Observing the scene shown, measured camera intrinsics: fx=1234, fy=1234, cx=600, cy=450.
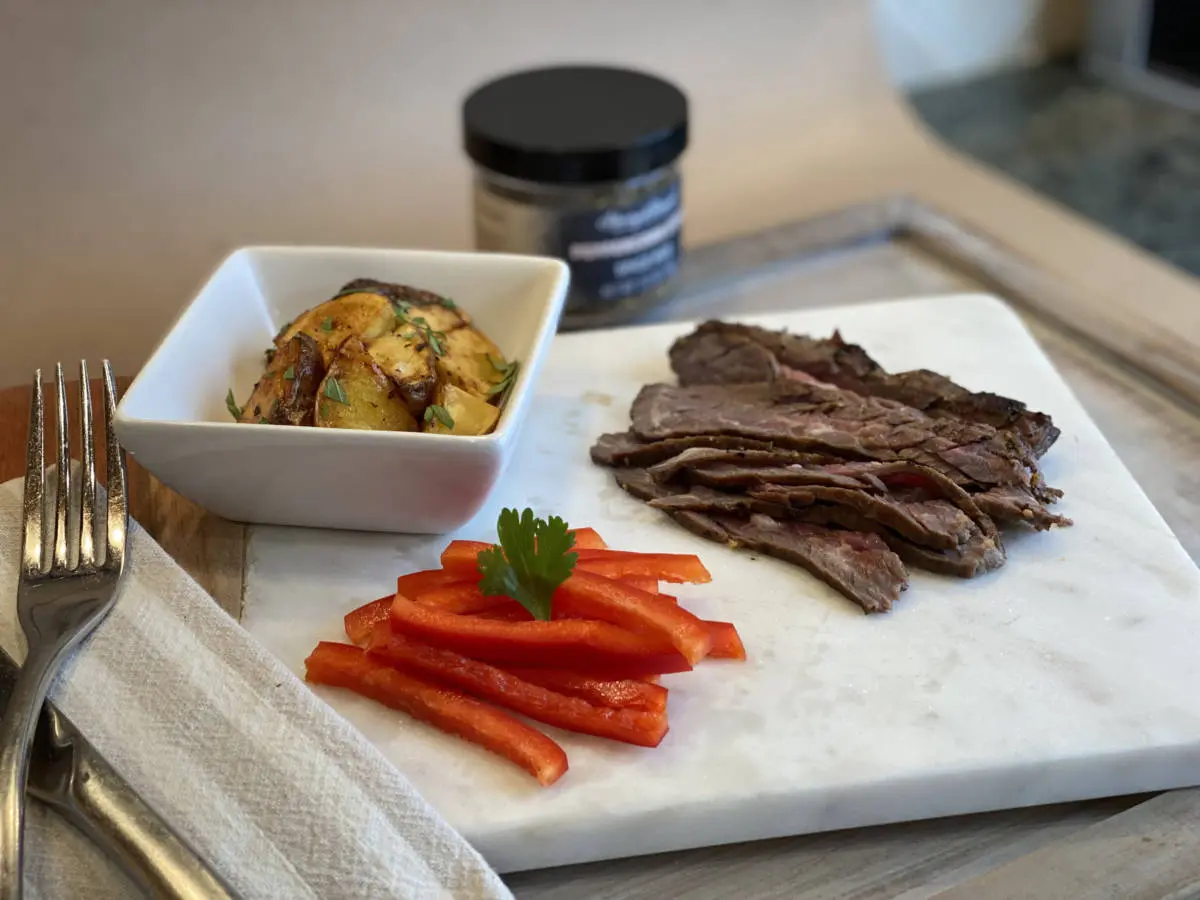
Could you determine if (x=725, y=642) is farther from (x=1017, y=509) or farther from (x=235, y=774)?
(x=235, y=774)

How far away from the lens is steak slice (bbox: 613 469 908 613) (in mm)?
1746

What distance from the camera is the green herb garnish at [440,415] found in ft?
5.93

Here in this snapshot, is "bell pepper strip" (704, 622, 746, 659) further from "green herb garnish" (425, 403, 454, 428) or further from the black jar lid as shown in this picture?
the black jar lid

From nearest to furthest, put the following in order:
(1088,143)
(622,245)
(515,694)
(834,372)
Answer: (515,694) < (834,372) < (622,245) < (1088,143)

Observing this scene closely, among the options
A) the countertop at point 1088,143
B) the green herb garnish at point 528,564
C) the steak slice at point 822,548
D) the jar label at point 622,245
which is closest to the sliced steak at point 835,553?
the steak slice at point 822,548

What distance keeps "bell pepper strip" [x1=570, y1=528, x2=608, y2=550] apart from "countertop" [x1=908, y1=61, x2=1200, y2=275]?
9.24 feet

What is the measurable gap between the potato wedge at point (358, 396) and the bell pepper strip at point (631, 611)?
39cm

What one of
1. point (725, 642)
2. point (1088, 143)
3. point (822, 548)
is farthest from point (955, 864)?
point (1088, 143)

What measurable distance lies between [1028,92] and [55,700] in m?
4.52

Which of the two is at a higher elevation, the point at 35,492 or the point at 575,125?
the point at 575,125

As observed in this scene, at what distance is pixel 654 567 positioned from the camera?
174 centimetres

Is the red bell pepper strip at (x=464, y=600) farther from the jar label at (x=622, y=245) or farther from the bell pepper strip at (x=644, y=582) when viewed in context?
the jar label at (x=622, y=245)

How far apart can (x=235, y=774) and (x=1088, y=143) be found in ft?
13.7

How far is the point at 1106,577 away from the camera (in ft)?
5.88
